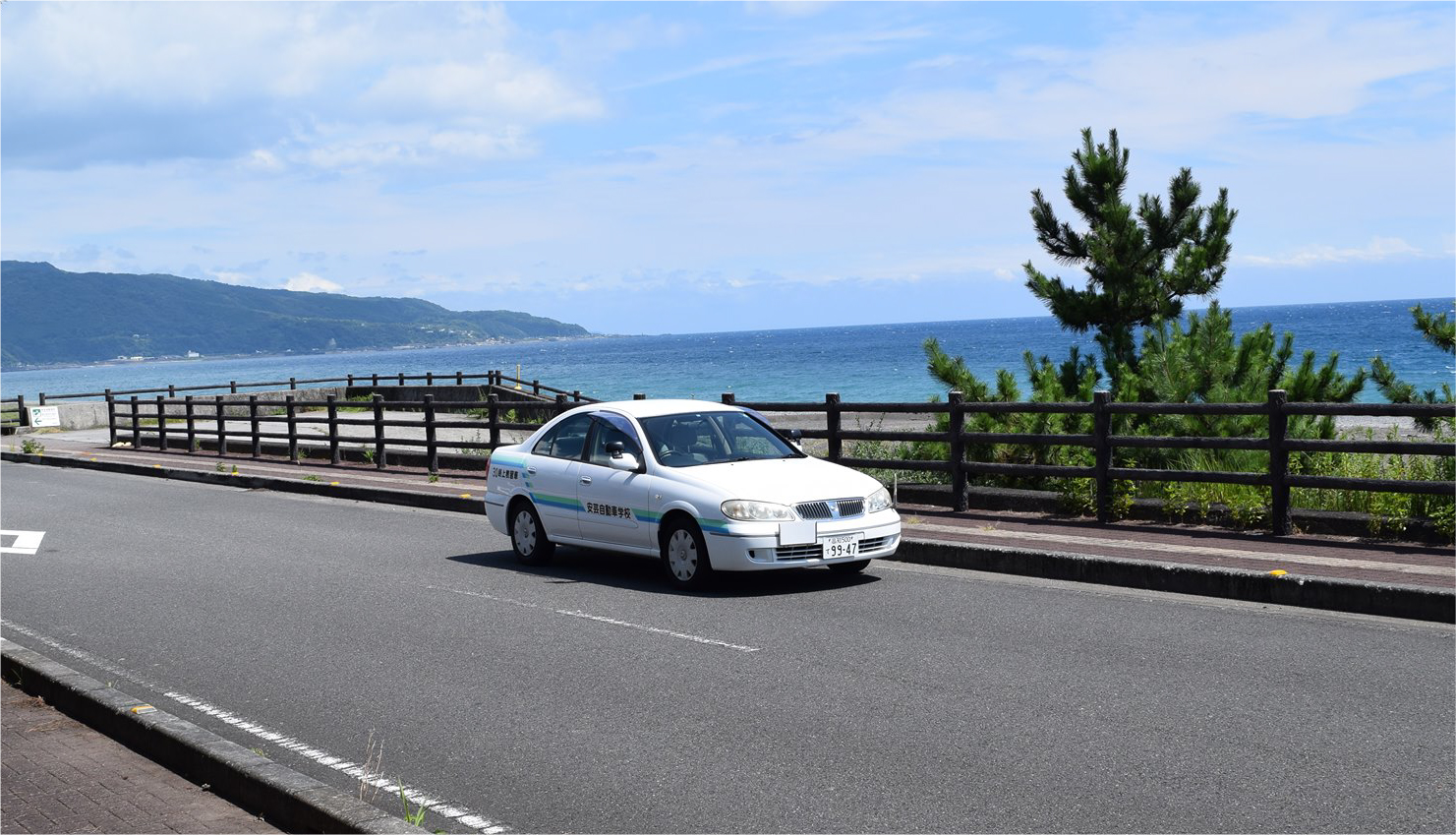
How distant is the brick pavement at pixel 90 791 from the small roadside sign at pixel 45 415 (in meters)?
40.2

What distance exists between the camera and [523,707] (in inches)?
287

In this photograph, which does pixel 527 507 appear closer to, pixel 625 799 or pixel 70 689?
pixel 70 689

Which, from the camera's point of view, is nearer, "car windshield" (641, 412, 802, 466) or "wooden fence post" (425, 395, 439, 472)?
"car windshield" (641, 412, 802, 466)

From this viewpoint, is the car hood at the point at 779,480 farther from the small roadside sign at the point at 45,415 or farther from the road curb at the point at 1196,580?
the small roadside sign at the point at 45,415

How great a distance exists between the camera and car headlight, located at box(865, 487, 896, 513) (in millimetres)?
10992

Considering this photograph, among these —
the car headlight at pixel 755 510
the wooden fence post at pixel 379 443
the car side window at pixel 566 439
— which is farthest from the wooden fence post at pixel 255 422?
the car headlight at pixel 755 510

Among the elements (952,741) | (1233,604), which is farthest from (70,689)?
(1233,604)

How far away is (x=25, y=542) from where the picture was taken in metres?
15.7

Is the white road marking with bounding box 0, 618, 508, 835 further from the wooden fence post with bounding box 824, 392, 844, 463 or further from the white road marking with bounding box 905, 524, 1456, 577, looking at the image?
the wooden fence post with bounding box 824, 392, 844, 463

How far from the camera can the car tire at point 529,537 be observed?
12594 mm

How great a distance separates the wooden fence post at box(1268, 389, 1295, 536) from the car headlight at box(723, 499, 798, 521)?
4323 millimetres

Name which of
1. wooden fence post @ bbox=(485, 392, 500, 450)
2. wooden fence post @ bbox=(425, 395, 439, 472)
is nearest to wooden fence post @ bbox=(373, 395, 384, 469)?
wooden fence post @ bbox=(425, 395, 439, 472)

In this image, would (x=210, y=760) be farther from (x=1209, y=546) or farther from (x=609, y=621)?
(x=1209, y=546)

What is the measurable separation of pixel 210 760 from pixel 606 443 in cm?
625
